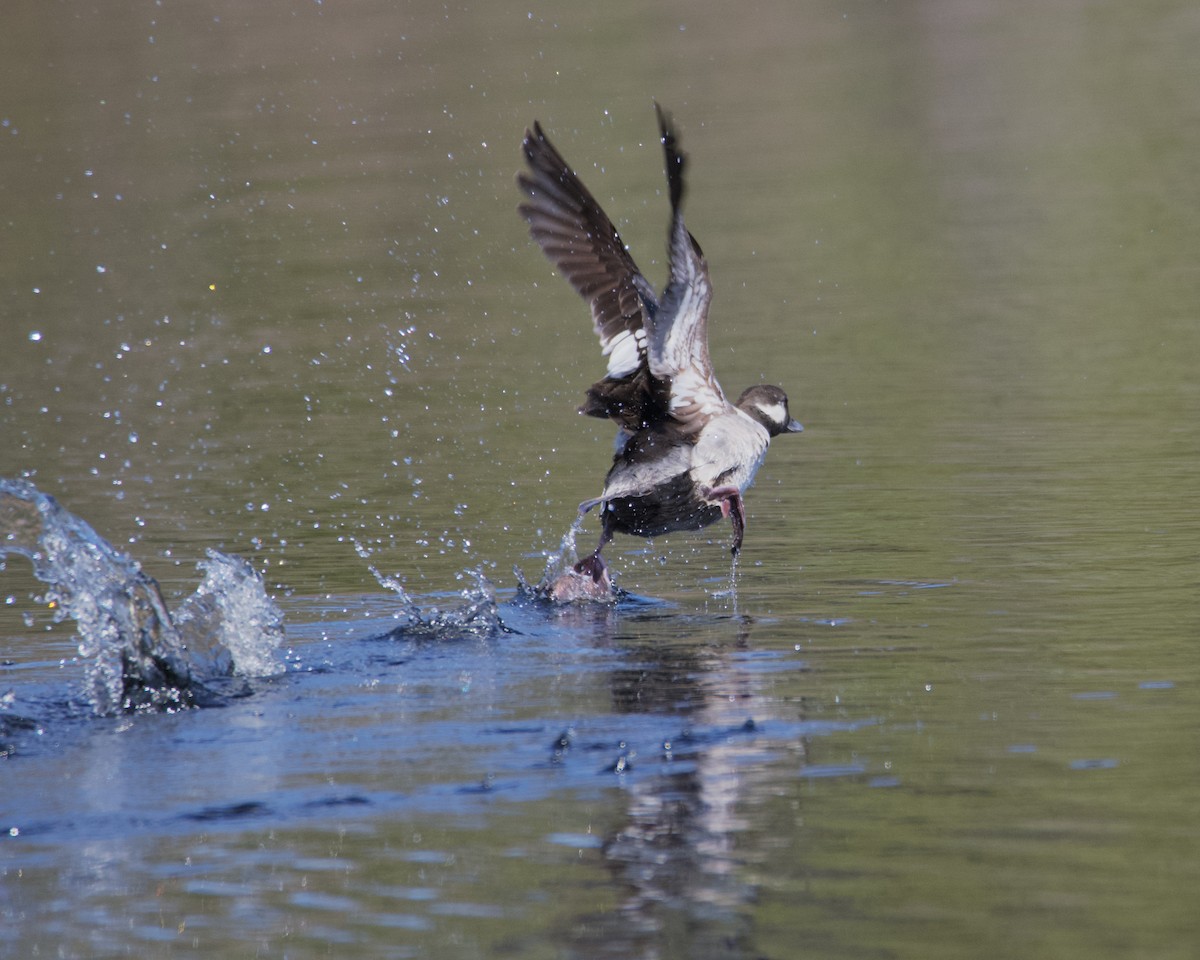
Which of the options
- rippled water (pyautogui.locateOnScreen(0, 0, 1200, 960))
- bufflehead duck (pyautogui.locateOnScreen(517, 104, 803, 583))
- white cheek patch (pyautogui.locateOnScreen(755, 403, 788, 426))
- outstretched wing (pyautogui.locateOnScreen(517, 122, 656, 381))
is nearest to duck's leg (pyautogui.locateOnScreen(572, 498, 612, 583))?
bufflehead duck (pyautogui.locateOnScreen(517, 104, 803, 583))

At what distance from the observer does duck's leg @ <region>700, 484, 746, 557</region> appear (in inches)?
348

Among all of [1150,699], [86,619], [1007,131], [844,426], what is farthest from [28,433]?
[1007,131]

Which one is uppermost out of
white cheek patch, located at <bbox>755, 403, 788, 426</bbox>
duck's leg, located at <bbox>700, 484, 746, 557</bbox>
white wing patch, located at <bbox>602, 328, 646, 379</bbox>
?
white wing patch, located at <bbox>602, 328, 646, 379</bbox>

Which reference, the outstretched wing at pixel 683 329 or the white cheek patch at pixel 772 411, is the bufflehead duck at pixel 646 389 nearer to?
the outstretched wing at pixel 683 329

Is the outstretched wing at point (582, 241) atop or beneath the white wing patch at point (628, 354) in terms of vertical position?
Result: atop

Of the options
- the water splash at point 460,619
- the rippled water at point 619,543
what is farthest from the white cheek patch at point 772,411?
the water splash at point 460,619

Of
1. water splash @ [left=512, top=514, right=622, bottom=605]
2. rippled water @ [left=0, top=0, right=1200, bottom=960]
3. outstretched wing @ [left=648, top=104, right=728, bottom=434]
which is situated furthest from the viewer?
water splash @ [left=512, top=514, right=622, bottom=605]

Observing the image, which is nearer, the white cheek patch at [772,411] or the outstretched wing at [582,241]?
the outstretched wing at [582,241]

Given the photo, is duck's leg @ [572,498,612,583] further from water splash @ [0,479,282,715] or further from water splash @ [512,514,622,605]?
water splash @ [0,479,282,715]

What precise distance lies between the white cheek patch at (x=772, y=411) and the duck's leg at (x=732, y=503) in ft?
2.79

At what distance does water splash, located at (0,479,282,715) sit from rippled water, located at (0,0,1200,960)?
0.39 feet

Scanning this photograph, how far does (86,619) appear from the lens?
24.3 ft

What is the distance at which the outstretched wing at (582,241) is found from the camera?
9.05 metres

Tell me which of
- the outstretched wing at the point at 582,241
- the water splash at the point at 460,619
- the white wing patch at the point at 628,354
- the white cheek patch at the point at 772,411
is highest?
the outstretched wing at the point at 582,241
